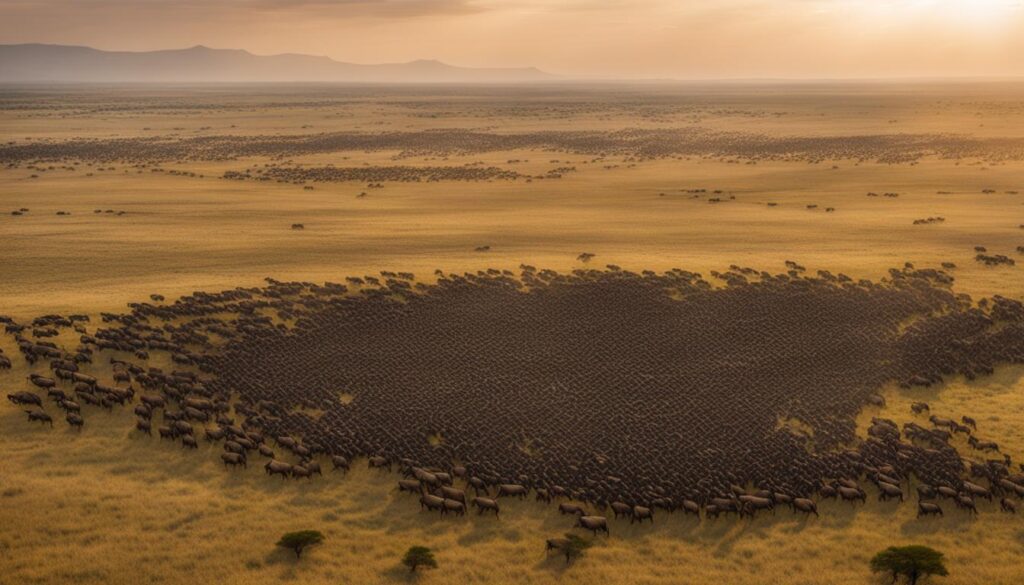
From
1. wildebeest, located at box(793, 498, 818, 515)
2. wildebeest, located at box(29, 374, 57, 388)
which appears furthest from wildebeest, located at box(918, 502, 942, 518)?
wildebeest, located at box(29, 374, 57, 388)

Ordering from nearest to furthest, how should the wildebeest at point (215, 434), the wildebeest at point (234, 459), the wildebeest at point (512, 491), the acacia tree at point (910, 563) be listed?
1. the acacia tree at point (910, 563)
2. the wildebeest at point (512, 491)
3. the wildebeest at point (234, 459)
4. the wildebeest at point (215, 434)

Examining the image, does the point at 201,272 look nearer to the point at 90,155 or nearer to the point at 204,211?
the point at 204,211

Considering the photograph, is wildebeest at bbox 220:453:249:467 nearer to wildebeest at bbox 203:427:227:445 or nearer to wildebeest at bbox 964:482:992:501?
wildebeest at bbox 203:427:227:445

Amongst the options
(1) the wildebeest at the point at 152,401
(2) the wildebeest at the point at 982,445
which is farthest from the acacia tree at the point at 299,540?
(2) the wildebeest at the point at 982,445

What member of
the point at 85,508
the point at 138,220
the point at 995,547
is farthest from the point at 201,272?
the point at 995,547

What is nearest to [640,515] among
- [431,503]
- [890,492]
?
[431,503]

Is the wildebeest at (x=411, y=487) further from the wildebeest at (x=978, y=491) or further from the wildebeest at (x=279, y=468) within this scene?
the wildebeest at (x=978, y=491)
